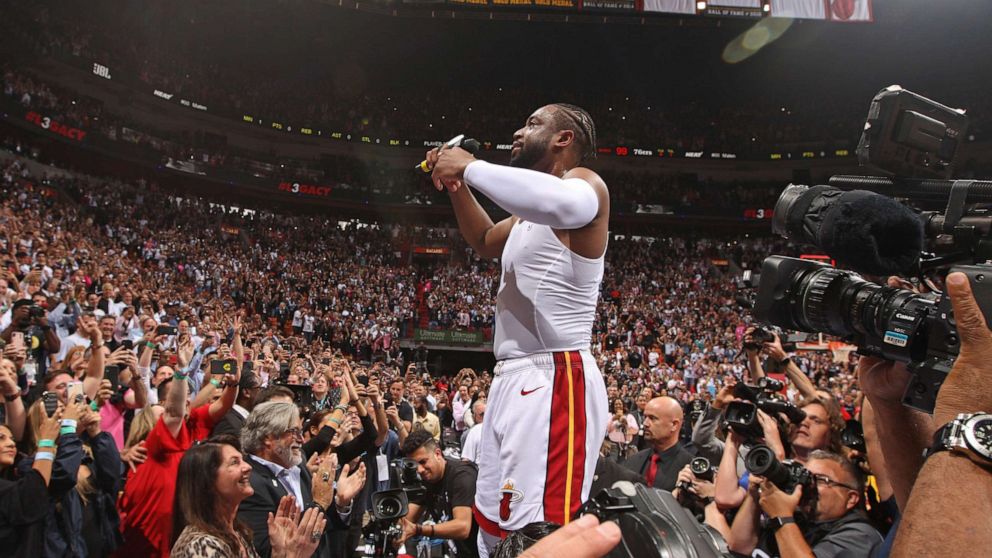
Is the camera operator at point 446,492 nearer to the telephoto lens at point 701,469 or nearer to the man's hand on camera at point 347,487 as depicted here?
the man's hand on camera at point 347,487

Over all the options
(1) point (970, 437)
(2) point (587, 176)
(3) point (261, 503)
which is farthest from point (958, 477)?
(3) point (261, 503)

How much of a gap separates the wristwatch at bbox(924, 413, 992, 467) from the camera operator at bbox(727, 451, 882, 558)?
5.31 feet

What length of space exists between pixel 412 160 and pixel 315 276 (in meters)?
10.6

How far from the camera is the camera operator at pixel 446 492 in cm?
458

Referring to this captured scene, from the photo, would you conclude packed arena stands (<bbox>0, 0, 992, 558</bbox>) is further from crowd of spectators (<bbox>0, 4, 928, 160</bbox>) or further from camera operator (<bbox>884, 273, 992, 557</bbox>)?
crowd of spectators (<bbox>0, 4, 928, 160</bbox>)

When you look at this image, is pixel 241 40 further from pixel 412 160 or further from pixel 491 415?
pixel 491 415

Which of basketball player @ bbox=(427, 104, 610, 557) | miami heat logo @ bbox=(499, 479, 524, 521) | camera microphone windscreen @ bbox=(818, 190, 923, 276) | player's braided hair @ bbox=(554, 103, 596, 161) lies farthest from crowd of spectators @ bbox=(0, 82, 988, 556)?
player's braided hair @ bbox=(554, 103, 596, 161)

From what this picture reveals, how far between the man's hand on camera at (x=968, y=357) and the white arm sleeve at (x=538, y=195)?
1.07m

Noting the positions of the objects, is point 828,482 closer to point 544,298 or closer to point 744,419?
point 744,419

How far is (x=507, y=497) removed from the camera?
213 centimetres

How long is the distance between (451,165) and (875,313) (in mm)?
1276

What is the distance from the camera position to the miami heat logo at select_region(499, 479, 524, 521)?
6.93 ft

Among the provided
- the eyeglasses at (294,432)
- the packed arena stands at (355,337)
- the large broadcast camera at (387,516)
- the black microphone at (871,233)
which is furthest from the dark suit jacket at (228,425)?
the black microphone at (871,233)

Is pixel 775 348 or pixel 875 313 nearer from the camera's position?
pixel 875 313
